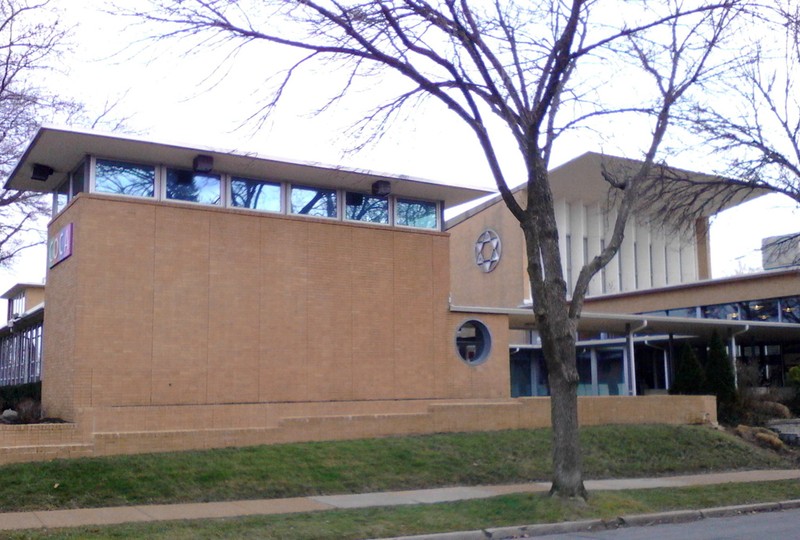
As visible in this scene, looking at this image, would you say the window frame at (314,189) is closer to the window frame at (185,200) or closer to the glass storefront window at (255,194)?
the glass storefront window at (255,194)

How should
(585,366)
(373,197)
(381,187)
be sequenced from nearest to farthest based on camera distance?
(381,187), (373,197), (585,366)

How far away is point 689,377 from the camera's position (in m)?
29.4

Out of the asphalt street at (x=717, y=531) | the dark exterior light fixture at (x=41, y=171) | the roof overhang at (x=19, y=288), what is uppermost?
the dark exterior light fixture at (x=41, y=171)

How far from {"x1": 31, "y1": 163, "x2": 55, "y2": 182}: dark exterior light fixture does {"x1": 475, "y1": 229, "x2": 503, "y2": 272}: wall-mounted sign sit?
30.4 metres

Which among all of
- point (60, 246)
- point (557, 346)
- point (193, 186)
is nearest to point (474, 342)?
point (193, 186)

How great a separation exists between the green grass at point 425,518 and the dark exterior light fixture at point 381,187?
33.1 feet

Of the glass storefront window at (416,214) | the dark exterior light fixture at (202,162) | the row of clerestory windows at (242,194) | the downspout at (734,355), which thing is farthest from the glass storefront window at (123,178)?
the downspout at (734,355)

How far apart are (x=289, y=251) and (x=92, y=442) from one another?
6606mm

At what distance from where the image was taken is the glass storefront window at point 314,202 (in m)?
22.1

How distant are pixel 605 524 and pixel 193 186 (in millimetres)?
12181

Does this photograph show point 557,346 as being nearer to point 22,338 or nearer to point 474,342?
point 474,342

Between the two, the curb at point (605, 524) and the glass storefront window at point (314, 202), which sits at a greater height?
the glass storefront window at point (314, 202)

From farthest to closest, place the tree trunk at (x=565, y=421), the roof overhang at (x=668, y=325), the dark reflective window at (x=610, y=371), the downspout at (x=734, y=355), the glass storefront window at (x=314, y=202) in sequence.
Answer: the dark reflective window at (x=610, y=371)
the roof overhang at (x=668, y=325)
the downspout at (x=734, y=355)
the glass storefront window at (x=314, y=202)
the tree trunk at (x=565, y=421)

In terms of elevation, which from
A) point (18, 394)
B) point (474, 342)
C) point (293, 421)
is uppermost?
point (474, 342)
